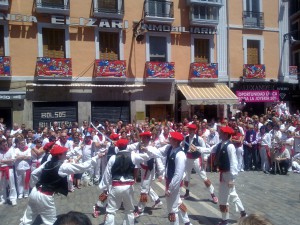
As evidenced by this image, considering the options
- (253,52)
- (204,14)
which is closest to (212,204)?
→ (204,14)

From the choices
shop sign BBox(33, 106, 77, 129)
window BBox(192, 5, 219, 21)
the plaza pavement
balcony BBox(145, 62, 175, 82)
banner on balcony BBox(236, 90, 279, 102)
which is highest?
window BBox(192, 5, 219, 21)

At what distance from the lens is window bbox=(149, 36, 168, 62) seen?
67.1ft

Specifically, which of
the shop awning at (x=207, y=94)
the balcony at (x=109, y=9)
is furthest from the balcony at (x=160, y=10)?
the shop awning at (x=207, y=94)

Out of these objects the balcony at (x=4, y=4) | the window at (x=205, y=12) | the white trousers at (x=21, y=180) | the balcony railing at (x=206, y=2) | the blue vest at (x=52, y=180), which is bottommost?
the white trousers at (x=21, y=180)

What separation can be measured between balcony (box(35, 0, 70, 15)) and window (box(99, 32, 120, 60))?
2269 mm

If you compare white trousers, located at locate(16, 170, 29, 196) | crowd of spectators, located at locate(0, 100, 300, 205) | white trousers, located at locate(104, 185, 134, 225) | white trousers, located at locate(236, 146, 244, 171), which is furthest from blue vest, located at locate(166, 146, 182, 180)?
white trousers, located at locate(236, 146, 244, 171)

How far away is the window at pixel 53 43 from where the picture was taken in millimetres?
18406

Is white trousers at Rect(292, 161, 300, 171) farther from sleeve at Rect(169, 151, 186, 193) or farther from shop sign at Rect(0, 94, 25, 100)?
shop sign at Rect(0, 94, 25, 100)


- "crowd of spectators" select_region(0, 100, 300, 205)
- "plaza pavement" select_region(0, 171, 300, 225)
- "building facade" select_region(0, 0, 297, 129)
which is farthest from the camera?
"building facade" select_region(0, 0, 297, 129)

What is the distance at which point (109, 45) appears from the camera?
19.7m

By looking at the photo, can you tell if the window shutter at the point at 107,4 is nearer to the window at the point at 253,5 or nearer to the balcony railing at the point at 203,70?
the balcony railing at the point at 203,70

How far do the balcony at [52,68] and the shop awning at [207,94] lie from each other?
21.1 ft

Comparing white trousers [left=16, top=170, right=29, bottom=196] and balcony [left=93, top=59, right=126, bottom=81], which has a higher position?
balcony [left=93, top=59, right=126, bottom=81]

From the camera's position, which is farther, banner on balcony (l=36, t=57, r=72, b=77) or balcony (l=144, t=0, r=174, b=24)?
balcony (l=144, t=0, r=174, b=24)
